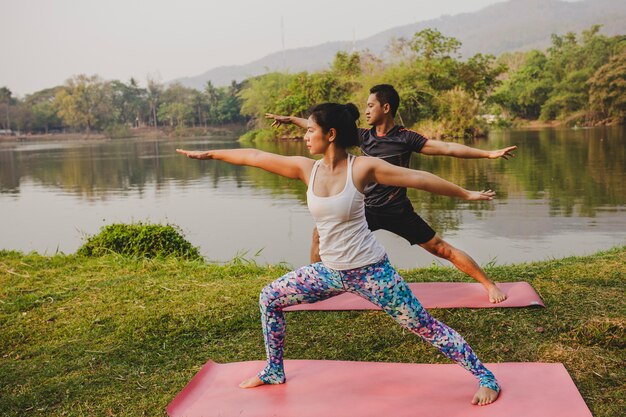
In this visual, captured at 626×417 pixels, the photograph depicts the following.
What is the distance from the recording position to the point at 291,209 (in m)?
14.4

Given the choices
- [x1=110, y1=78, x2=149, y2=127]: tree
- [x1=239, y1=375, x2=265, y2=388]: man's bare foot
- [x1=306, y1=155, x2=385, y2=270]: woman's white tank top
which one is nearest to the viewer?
[x1=306, y1=155, x2=385, y2=270]: woman's white tank top

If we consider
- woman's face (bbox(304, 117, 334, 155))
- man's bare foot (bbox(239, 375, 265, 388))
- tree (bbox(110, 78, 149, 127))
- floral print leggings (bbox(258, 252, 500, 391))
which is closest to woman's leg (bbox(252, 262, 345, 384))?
floral print leggings (bbox(258, 252, 500, 391))

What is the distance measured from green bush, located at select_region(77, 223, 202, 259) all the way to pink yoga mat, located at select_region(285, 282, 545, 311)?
128 inches

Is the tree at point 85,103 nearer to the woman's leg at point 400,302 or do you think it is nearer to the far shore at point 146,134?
the far shore at point 146,134

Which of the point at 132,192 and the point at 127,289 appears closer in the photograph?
the point at 127,289

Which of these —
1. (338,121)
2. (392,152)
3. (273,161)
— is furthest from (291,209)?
(338,121)

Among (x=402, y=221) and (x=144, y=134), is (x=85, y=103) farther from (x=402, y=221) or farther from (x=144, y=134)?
(x=402, y=221)

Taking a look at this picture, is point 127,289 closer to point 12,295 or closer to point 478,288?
point 12,295

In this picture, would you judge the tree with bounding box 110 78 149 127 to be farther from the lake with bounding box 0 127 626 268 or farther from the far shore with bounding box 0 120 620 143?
the lake with bounding box 0 127 626 268

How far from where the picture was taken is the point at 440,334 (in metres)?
3.48

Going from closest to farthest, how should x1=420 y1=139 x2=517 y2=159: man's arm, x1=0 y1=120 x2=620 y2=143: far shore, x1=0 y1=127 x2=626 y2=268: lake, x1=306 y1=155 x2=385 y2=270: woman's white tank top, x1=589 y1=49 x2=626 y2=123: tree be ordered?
x1=306 y1=155 x2=385 y2=270: woman's white tank top < x1=420 y1=139 x2=517 y2=159: man's arm < x1=0 y1=127 x2=626 y2=268: lake < x1=589 y1=49 x2=626 y2=123: tree < x1=0 y1=120 x2=620 y2=143: far shore

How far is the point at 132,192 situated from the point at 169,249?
1151cm

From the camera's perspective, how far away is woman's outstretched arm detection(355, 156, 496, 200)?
340 cm

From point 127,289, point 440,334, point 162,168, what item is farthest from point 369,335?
point 162,168
